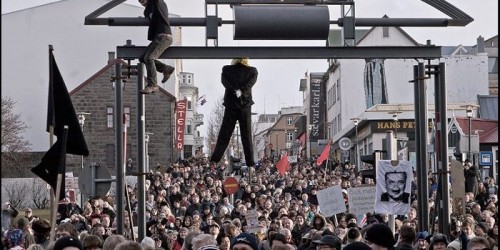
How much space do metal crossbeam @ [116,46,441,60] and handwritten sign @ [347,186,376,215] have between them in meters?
5.14

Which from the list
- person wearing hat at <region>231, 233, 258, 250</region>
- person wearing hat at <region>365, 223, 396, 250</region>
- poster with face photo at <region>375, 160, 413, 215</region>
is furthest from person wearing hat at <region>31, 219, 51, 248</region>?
person wearing hat at <region>365, 223, 396, 250</region>

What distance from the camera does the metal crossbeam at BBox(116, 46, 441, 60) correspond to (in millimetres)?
12680

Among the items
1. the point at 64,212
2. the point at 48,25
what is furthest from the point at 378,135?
the point at 64,212

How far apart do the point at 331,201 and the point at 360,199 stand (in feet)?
1.55

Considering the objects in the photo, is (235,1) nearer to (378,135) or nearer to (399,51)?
(399,51)

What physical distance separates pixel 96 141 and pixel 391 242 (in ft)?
241

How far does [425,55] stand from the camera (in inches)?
511

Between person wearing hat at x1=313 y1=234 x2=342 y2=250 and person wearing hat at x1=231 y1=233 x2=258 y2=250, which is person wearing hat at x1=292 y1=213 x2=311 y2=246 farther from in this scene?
person wearing hat at x1=231 y1=233 x2=258 y2=250

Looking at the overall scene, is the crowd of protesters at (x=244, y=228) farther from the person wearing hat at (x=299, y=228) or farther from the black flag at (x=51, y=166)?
the black flag at (x=51, y=166)

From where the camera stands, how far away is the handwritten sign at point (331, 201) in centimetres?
1786

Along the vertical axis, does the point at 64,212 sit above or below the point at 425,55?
below

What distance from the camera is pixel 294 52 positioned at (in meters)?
12.9

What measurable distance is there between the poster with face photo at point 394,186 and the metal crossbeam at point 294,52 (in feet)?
6.61

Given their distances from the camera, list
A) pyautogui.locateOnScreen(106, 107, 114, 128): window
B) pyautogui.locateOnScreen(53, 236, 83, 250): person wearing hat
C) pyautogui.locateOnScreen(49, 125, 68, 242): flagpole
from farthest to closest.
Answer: pyautogui.locateOnScreen(106, 107, 114, 128): window → pyautogui.locateOnScreen(49, 125, 68, 242): flagpole → pyautogui.locateOnScreen(53, 236, 83, 250): person wearing hat
